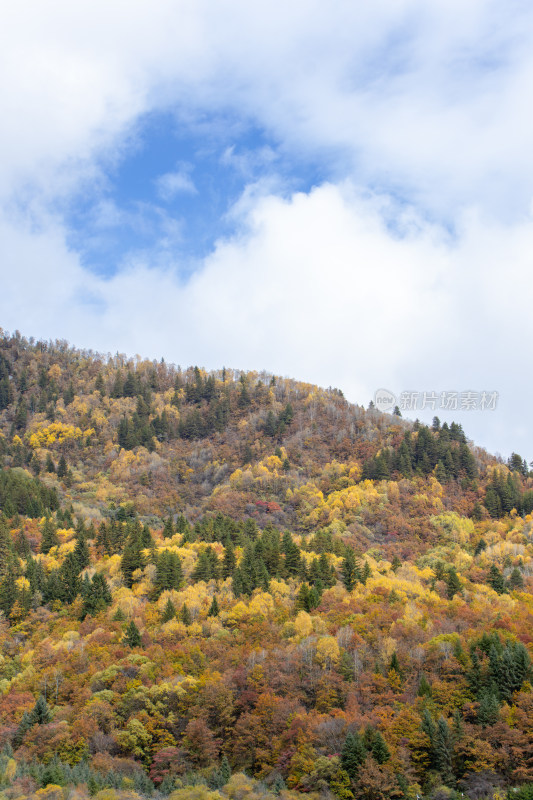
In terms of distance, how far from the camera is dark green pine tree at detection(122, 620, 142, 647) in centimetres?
8031

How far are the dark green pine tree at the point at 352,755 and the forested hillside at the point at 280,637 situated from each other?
180 millimetres

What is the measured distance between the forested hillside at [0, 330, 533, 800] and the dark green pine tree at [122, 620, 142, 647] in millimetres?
344

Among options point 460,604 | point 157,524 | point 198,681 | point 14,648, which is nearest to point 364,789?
point 198,681

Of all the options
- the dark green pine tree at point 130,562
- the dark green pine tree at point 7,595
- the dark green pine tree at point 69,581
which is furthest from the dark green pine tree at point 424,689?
the dark green pine tree at point 7,595

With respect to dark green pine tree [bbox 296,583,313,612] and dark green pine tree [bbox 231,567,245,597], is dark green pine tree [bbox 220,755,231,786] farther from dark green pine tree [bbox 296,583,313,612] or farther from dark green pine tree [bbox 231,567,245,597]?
dark green pine tree [bbox 231,567,245,597]

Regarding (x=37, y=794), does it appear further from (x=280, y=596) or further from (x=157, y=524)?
(x=157, y=524)

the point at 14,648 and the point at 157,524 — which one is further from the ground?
the point at 157,524

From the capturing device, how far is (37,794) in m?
52.6

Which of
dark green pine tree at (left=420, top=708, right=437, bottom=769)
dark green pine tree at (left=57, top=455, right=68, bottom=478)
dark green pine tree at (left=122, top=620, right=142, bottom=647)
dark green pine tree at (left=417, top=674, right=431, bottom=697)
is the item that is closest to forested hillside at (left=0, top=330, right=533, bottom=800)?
dark green pine tree at (left=420, top=708, right=437, bottom=769)

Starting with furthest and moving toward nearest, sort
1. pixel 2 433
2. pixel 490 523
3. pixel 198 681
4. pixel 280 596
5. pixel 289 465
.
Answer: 1. pixel 2 433
2. pixel 289 465
3. pixel 490 523
4. pixel 280 596
5. pixel 198 681

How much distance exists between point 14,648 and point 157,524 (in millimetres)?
56130

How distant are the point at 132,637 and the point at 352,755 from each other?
32.5 m

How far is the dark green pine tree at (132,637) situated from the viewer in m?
80.3

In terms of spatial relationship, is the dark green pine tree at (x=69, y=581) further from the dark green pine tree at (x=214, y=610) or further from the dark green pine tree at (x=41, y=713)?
the dark green pine tree at (x=41, y=713)
